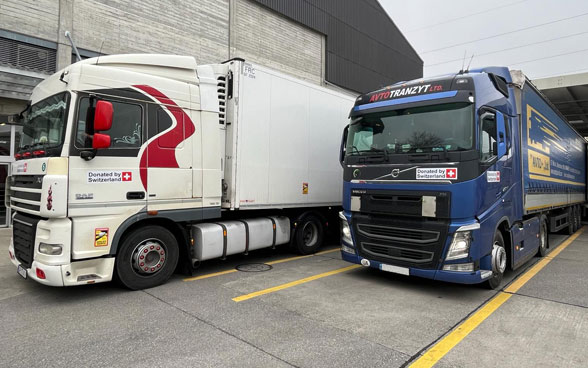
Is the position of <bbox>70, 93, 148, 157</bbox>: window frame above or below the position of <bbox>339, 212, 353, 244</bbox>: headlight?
above

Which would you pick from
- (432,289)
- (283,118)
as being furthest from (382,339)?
(283,118)

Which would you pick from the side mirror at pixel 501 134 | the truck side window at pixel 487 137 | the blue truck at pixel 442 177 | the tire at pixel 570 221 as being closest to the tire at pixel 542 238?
the blue truck at pixel 442 177

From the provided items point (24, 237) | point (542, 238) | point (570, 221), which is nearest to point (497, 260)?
point (542, 238)

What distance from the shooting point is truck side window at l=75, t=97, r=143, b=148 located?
4734 millimetres

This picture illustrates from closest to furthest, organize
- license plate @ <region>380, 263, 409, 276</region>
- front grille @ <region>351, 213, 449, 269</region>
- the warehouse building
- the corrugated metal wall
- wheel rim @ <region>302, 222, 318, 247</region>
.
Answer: front grille @ <region>351, 213, 449, 269</region>, license plate @ <region>380, 263, 409, 276</region>, wheel rim @ <region>302, 222, 318, 247</region>, the warehouse building, the corrugated metal wall

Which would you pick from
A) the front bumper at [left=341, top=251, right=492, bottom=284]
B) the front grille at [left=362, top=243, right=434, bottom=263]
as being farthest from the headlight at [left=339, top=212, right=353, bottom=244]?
the front bumper at [left=341, top=251, right=492, bottom=284]

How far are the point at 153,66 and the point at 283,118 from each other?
264 cm

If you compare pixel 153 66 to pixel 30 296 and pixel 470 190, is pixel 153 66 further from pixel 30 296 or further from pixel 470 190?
pixel 470 190

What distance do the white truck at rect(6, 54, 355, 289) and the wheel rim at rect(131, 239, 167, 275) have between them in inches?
0.6

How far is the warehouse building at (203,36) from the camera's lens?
404 inches

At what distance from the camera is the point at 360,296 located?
5238mm

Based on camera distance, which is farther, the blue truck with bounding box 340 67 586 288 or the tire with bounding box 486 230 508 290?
the tire with bounding box 486 230 508 290


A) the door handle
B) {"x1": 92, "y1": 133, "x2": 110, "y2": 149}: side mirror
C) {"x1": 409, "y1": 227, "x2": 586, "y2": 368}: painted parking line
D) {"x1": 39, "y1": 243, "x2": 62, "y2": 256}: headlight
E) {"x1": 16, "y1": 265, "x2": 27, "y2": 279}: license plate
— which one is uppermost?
{"x1": 92, "y1": 133, "x2": 110, "y2": 149}: side mirror

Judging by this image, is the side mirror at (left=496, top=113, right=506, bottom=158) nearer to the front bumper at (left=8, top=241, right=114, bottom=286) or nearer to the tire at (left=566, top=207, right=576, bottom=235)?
the front bumper at (left=8, top=241, right=114, bottom=286)
